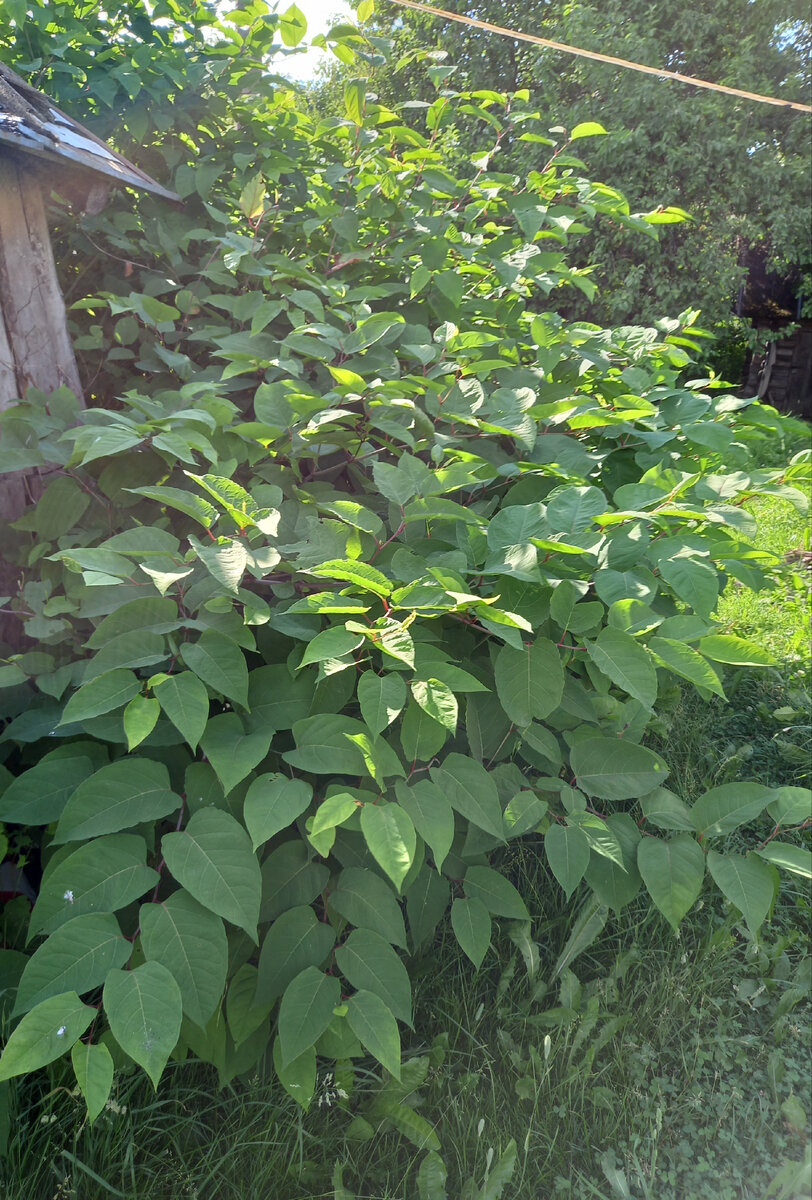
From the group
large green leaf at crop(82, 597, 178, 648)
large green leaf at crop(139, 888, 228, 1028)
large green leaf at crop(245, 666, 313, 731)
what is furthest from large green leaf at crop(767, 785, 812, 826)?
large green leaf at crop(82, 597, 178, 648)

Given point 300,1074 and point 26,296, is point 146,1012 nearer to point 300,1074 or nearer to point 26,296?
point 300,1074

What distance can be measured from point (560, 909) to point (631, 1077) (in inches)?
17.8

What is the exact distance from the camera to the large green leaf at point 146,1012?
103 cm

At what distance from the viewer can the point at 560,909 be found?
2.17 metres

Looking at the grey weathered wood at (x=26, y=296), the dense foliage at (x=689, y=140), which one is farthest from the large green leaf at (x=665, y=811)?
the dense foliage at (x=689, y=140)

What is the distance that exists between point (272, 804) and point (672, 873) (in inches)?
25.9

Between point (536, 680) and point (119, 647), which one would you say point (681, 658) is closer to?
point (536, 680)

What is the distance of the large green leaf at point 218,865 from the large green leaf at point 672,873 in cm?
62

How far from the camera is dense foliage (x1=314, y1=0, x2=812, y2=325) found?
11383mm

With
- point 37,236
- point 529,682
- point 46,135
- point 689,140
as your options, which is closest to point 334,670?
point 529,682

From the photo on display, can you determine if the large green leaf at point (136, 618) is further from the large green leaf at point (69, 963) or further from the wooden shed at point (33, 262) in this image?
the wooden shed at point (33, 262)

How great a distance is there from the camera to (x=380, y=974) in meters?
1.31

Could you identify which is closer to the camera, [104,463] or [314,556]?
[314,556]

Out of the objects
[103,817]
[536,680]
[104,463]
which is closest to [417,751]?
[536,680]
